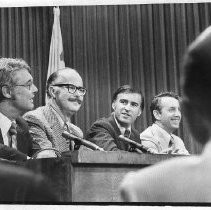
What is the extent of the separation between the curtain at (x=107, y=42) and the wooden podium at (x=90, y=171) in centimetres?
54

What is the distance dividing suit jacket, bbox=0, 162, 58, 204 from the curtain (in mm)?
624

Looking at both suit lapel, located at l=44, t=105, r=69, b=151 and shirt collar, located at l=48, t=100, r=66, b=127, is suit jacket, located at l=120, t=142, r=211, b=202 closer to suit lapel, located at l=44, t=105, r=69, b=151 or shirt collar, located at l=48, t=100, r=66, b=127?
suit lapel, located at l=44, t=105, r=69, b=151

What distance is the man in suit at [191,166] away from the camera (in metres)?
1.25

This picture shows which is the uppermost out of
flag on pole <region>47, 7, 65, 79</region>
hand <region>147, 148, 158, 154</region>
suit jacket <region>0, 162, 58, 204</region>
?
flag on pole <region>47, 7, 65, 79</region>

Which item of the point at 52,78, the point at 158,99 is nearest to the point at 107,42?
the point at 52,78

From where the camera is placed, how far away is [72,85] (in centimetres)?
495

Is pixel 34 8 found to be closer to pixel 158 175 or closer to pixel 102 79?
pixel 102 79

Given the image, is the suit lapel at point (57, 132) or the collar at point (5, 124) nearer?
the suit lapel at point (57, 132)

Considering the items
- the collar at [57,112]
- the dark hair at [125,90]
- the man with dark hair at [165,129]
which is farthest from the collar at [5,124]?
the man with dark hair at [165,129]

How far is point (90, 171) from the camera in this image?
4391 mm

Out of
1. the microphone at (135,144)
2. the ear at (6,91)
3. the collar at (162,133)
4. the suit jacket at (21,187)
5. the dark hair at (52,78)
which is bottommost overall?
the suit jacket at (21,187)

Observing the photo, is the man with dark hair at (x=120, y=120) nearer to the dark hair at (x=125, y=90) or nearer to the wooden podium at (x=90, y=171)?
the dark hair at (x=125, y=90)

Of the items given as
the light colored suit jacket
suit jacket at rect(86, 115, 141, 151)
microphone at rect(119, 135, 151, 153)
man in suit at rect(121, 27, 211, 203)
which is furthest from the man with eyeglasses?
man in suit at rect(121, 27, 211, 203)

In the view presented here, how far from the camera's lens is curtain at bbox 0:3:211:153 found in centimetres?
495
